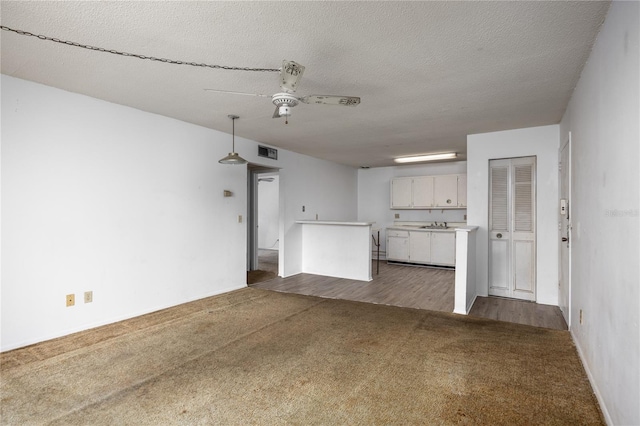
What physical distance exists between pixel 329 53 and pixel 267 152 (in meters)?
3.48

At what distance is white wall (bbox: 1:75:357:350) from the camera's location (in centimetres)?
299

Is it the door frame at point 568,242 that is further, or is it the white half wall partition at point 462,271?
the white half wall partition at point 462,271

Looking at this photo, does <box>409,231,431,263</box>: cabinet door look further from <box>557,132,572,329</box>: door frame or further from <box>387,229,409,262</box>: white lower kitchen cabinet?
<box>557,132,572,329</box>: door frame

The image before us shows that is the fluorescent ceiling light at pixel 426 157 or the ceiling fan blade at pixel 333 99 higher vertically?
the fluorescent ceiling light at pixel 426 157

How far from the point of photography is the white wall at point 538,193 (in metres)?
4.38

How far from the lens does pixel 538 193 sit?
4473 mm

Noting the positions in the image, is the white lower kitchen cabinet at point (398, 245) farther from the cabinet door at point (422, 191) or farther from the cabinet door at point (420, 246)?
the cabinet door at point (422, 191)

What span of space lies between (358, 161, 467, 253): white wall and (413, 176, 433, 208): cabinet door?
1.16ft

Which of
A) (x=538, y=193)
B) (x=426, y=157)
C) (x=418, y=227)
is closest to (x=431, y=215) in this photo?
(x=418, y=227)

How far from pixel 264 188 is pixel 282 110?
8038 millimetres

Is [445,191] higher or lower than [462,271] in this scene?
higher

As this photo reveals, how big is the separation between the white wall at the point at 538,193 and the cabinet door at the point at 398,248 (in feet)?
9.03

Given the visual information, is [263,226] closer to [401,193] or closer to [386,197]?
[386,197]

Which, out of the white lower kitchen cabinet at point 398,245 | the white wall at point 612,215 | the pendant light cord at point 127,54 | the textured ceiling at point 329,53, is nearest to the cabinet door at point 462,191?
the white lower kitchen cabinet at point 398,245
